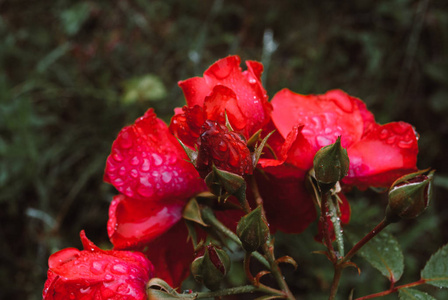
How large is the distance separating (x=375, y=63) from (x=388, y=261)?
1.78 meters

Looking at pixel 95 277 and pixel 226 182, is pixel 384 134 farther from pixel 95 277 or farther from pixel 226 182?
pixel 95 277

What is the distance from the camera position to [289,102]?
0.85 metres

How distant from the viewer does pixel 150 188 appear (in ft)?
2.54

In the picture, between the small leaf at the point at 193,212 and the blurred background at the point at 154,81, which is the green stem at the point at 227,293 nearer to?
the small leaf at the point at 193,212

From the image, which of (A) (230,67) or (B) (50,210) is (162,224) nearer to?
(A) (230,67)

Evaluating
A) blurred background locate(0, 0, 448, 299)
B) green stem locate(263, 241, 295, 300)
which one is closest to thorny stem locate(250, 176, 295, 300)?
green stem locate(263, 241, 295, 300)

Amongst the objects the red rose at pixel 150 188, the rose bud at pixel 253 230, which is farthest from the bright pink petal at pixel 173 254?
the rose bud at pixel 253 230

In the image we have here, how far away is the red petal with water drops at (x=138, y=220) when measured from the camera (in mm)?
760

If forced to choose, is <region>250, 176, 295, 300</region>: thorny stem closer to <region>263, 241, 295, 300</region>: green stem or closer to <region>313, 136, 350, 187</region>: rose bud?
<region>263, 241, 295, 300</region>: green stem

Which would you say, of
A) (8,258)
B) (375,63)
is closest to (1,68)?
(8,258)

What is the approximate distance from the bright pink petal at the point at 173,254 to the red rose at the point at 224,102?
0.20m

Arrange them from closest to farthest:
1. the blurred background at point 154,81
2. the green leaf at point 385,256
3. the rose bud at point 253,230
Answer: the rose bud at point 253,230 → the green leaf at point 385,256 → the blurred background at point 154,81

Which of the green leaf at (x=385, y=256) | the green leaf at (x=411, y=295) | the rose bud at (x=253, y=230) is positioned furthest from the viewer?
the green leaf at (x=385, y=256)

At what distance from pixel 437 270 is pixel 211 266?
0.47 metres
